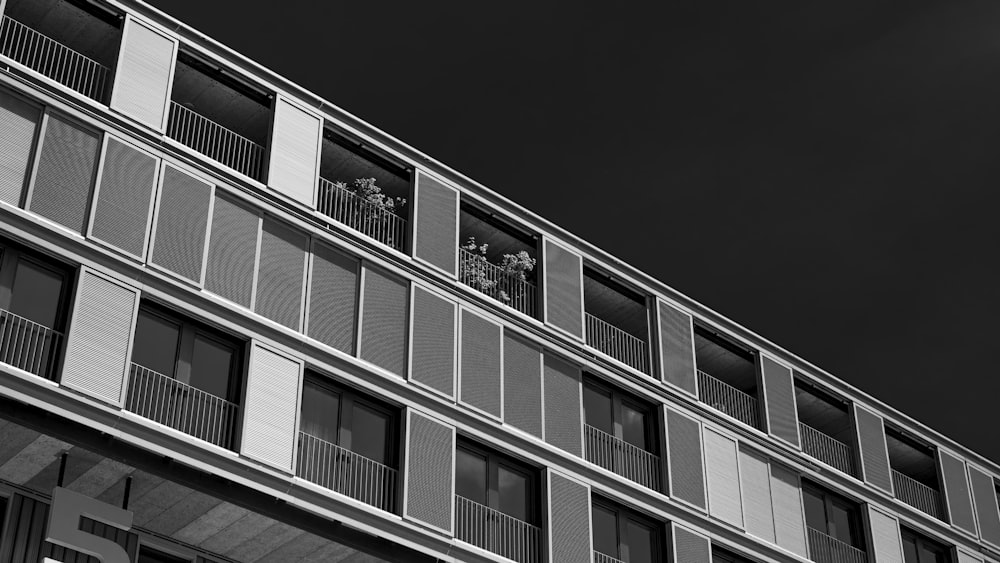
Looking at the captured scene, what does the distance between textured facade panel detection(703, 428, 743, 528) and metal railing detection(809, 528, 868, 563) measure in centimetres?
333

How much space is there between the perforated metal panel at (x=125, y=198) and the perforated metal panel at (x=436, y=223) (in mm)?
7520

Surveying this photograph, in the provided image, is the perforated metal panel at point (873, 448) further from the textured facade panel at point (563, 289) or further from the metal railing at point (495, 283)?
the metal railing at point (495, 283)

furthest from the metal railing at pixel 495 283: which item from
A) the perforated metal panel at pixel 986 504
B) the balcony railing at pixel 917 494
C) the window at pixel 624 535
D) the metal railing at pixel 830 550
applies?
the perforated metal panel at pixel 986 504

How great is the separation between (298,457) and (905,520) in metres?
22.7

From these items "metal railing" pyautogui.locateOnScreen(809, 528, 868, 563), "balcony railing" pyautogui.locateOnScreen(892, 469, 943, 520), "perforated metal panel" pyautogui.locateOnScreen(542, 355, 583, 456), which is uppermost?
"balcony railing" pyautogui.locateOnScreen(892, 469, 943, 520)

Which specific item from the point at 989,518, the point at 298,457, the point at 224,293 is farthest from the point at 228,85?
the point at 989,518

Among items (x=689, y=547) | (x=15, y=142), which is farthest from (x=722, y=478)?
(x=15, y=142)

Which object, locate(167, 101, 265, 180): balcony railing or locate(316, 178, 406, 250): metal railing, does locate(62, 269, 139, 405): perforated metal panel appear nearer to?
locate(167, 101, 265, 180): balcony railing

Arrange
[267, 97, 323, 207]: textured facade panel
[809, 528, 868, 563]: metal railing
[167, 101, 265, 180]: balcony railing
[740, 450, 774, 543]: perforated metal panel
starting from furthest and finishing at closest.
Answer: [809, 528, 868, 563]: metal railing
[740, 450, 774, 543]: perforated metal panel
[267, 97, 323, 207]: textured facade panel
[167, 101, 265, 180]: balcony railing

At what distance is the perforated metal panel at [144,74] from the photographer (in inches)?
1340

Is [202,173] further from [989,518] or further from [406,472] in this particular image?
[989,518]

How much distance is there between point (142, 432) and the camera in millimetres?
30797

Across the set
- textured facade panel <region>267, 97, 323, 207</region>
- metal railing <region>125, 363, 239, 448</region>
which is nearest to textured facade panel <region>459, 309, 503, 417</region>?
textured facade panel <region>267, 97, 323, 207</region>

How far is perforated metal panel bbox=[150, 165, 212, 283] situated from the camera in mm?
32938
